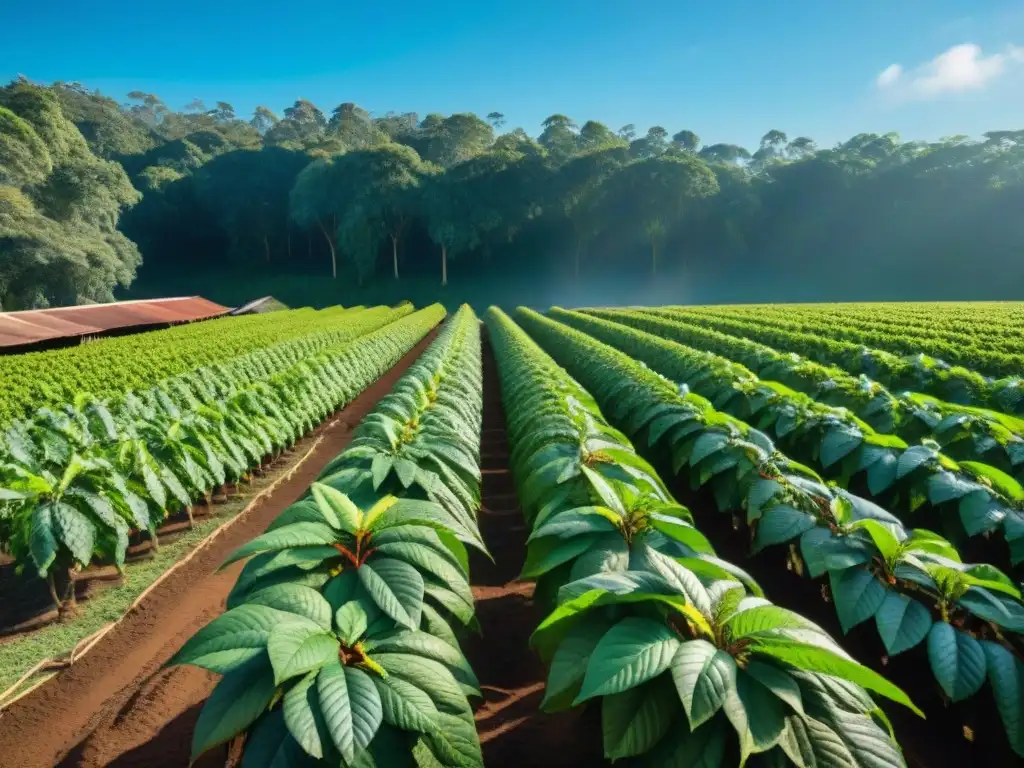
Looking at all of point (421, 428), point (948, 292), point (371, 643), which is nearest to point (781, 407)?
point (421, 428)

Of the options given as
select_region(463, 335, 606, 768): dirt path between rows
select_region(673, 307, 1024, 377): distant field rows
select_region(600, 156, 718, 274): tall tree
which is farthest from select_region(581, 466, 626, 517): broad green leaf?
select_region(600, 156, 718, 274): tall tree

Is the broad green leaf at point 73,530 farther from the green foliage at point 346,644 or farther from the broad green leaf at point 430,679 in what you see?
the broad green leaf at point 430,679

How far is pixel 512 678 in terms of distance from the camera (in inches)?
104

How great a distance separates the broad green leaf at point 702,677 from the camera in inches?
48.0

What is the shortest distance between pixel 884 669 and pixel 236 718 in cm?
269

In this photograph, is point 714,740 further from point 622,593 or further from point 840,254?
point 840,254

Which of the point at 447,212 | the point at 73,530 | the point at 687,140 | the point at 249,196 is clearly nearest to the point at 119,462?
the point at 73,530

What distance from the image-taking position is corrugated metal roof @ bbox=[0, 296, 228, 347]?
53.4 ft

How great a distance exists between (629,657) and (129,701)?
2556 millimetres

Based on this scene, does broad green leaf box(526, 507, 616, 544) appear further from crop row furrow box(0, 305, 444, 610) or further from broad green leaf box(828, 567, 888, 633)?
crop row furrow box(0, 305, 444, 610)

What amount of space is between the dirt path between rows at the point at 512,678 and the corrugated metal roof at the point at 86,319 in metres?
17.2

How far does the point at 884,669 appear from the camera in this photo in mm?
2582

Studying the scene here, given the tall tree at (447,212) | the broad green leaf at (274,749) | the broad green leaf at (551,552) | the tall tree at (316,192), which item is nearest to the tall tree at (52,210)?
the tall tree at (316,192)

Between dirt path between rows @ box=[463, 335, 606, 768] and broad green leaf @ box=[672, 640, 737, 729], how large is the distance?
791mm
